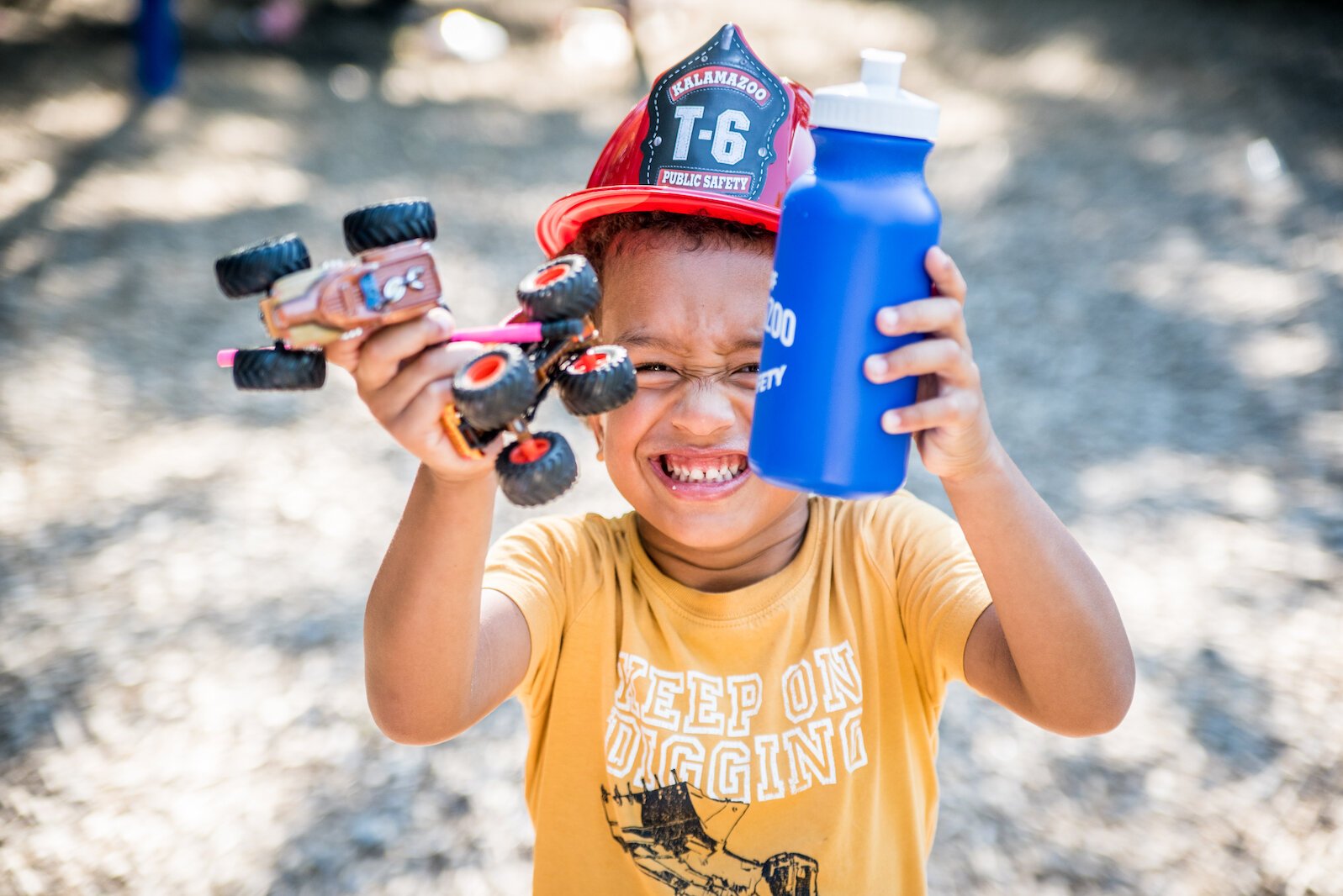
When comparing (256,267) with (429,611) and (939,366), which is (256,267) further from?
(939,366)

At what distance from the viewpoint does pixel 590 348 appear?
1.38 m

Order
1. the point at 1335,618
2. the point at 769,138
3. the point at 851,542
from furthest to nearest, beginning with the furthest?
the point at 1335,618 → the point at 851,542 → the point at 769,138

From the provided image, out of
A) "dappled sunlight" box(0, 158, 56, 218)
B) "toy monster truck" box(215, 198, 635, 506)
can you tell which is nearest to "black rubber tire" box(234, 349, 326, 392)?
"toy monster truck" box(215, 198, 635, 506)

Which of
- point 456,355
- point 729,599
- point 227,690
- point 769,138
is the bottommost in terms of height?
point 227,690

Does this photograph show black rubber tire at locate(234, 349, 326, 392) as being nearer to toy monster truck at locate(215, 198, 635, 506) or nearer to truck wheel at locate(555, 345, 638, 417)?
toy monster truck at locate(215, 198, 635, 506)

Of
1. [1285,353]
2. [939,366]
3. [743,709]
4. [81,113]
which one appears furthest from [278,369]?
[81,113]

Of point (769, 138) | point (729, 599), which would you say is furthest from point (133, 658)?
point (769, 138)

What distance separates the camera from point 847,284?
1.32m

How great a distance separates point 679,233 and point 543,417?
10.4ft

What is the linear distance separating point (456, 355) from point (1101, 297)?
211 inches

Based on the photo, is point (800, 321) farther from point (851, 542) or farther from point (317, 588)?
point (317, 588)

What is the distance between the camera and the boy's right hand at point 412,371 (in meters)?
1.30

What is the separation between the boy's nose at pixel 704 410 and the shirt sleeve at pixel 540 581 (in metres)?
0.34

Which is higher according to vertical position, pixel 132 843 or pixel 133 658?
pixel 133 658
